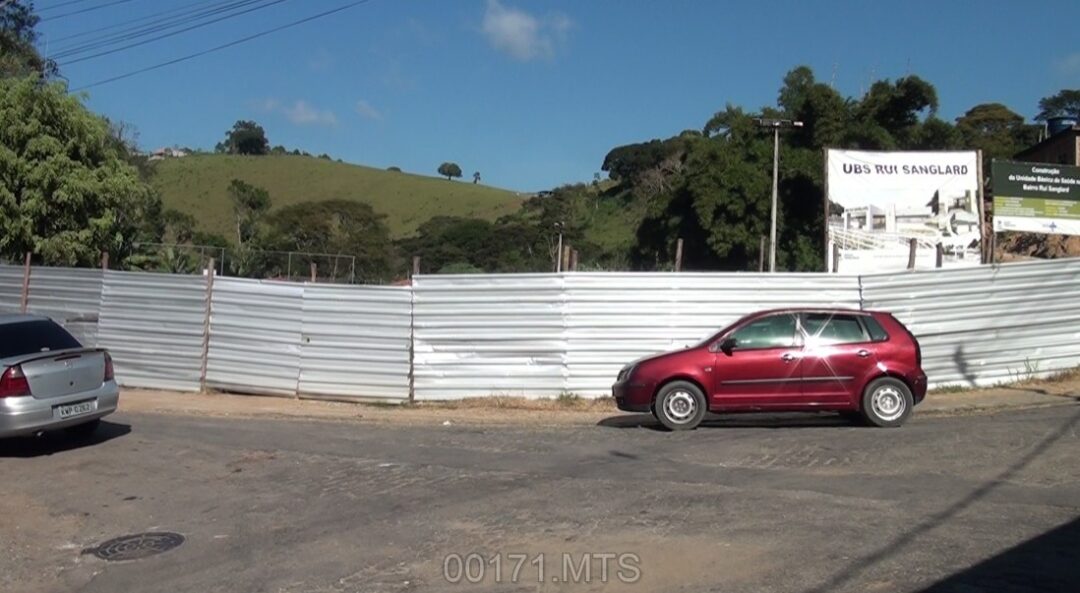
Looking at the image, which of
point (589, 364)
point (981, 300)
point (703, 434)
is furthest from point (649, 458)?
point (981, 300)

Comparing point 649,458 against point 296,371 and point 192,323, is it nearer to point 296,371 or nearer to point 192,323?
point 296,371

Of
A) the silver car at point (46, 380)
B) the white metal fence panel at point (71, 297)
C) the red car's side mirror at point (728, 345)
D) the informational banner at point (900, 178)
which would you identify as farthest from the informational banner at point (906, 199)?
the silver car at point (46, 380)

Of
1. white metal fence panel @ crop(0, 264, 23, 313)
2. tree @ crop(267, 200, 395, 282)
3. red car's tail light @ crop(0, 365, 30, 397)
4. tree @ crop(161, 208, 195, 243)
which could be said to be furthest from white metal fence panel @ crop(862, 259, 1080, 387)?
tree @ crop(161, 208, 195, 243)

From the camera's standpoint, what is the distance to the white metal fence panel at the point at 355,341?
17.5 metres

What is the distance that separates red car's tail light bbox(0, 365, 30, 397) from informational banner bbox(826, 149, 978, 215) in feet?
56.7

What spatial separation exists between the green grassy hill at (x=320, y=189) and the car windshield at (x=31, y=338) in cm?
6746

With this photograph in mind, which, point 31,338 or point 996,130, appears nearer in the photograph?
point 31,338

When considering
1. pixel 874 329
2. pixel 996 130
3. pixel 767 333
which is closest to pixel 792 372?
pixel 767 333

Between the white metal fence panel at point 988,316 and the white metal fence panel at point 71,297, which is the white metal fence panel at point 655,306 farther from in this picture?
the white metal fence panel at point 71,297

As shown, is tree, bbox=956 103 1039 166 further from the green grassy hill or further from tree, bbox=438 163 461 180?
tree, bbox=438 163 461 180

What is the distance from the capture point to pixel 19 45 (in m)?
38.2

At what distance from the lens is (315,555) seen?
→ 758cm

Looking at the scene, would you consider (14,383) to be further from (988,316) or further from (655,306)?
(988,316)

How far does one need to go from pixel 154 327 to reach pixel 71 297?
239 centimetres
